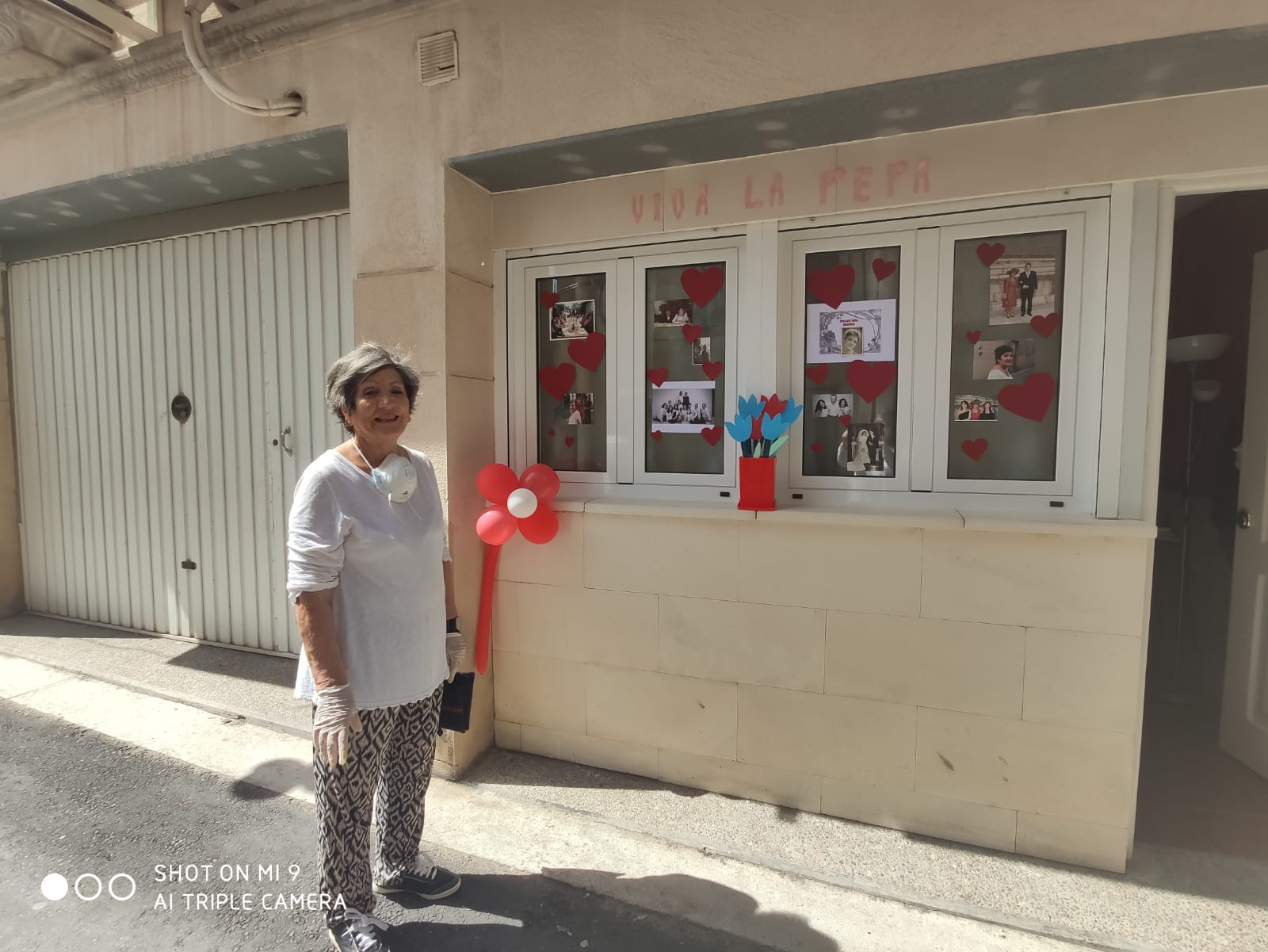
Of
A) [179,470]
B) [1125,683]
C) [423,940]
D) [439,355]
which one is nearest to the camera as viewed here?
[423,940]

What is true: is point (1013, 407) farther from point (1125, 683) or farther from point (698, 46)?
point (698, 46)

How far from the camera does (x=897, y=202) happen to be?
2.59 m

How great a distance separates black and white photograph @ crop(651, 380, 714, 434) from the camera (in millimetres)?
3059

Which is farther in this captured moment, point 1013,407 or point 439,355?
point 439,355

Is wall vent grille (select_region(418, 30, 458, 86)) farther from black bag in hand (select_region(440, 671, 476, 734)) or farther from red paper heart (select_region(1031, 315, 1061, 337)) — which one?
red paper heart (select_region(1031, 315, 1061, 337))

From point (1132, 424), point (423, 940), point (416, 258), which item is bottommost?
point (423, 940)

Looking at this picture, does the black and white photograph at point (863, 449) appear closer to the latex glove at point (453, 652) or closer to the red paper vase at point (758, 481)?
the red paper vase at point (758, 481)

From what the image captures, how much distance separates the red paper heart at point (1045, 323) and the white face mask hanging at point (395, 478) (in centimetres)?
262

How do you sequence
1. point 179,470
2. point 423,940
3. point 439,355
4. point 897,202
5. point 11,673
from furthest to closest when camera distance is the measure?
point 179,470, point 11,673, point 439,355, point 897,202, point 423,940

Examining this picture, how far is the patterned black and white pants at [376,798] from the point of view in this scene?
1.98 m

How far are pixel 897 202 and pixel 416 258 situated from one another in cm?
224

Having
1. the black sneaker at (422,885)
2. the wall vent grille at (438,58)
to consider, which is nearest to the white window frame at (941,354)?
the wall vent grille at (438,58)

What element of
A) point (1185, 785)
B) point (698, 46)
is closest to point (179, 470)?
point (698, 46)

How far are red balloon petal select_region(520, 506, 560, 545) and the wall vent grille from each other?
6.90 feet
